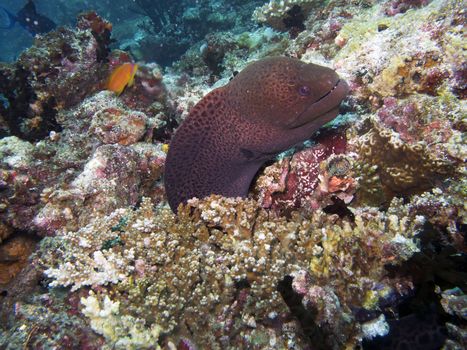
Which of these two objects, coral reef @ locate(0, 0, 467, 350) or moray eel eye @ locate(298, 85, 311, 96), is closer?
coral reef @ locate(0, 0, 467, 350)

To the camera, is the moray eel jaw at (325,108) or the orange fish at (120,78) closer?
the moray eel jaw at (325,108)

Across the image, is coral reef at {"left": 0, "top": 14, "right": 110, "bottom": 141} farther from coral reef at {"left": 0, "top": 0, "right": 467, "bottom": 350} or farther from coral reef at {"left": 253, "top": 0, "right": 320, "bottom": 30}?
coral reef at {"left": 253, "top": 0, "right": 320, "bottom": 30}

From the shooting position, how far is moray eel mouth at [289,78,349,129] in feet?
9.80

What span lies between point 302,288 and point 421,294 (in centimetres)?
89

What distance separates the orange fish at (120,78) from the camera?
5.97m

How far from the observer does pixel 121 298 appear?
109 inches

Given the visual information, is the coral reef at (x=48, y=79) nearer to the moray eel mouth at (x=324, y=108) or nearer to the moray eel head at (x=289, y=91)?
the moray eel head at (x=289, y=91)

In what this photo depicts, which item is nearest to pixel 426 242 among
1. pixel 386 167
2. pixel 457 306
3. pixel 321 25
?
pixel 457 306

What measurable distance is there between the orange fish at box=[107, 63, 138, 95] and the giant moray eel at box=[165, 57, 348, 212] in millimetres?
3108

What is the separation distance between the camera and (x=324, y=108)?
9.98ft

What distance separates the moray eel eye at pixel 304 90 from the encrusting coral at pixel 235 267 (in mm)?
1134

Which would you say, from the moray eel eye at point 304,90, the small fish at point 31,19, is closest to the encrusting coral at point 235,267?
the moray eel eye at point 304,90

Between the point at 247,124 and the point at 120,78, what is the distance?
11.9 feet

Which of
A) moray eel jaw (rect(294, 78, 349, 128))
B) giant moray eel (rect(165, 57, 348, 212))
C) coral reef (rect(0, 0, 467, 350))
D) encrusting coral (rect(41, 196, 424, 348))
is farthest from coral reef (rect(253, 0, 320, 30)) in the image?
encrusting coral (rect(41, 196, 424, 348))
